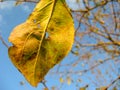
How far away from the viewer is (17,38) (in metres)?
0.30

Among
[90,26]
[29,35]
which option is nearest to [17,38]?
[29,35]

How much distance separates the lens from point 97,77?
624cm

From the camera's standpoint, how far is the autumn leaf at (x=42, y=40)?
0.94 ft

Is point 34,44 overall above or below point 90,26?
above

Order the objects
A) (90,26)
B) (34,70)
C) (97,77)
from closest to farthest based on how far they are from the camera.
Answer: (34,70) → (90,26) → (97,77)

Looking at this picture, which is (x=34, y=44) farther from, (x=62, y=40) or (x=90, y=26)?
(x=90, y=26)

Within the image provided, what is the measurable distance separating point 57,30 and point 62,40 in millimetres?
26

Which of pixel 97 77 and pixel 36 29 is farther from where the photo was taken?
pixel 97 77

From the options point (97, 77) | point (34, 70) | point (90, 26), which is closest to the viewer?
point (34, 70)

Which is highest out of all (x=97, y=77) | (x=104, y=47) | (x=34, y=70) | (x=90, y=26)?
(x=34, y=70)

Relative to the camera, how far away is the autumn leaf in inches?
11.2

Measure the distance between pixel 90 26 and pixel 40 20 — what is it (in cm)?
510

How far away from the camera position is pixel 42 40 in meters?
0.31

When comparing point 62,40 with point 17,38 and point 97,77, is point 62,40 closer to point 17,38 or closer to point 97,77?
point 17,38
